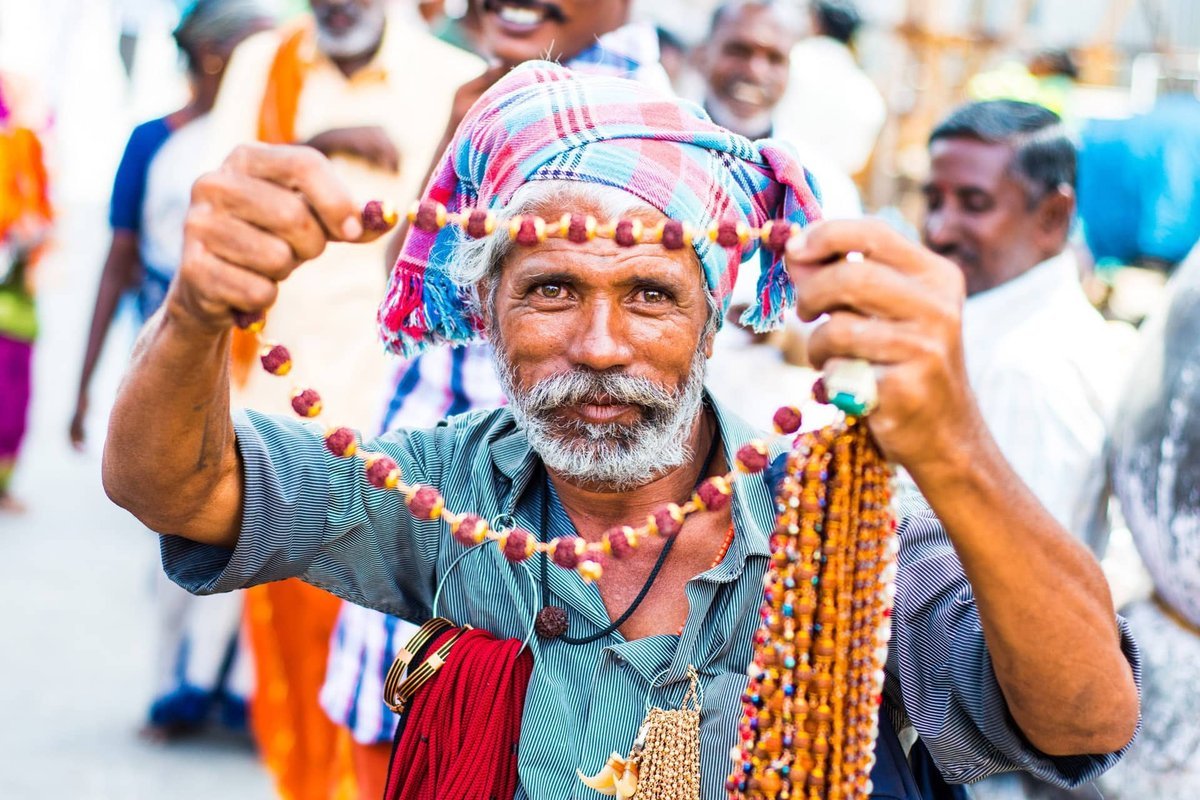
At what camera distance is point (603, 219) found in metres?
2.47

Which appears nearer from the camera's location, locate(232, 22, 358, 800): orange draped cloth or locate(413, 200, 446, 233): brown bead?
locate(413, 200, 446, 233): brown bead

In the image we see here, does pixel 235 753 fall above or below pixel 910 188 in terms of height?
below

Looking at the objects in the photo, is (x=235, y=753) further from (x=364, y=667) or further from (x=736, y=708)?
(x=736, y=708)

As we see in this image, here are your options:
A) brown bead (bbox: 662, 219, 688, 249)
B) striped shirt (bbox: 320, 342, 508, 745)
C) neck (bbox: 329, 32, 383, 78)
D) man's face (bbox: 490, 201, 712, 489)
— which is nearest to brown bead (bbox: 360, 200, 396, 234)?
brown bead (bbox: 662, 219, 688, 249)

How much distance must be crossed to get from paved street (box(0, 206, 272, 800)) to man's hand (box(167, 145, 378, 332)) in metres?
3.91

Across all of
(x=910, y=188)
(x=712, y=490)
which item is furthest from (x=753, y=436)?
(x=910, y=188)

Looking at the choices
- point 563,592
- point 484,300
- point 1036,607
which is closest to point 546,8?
point 484,300

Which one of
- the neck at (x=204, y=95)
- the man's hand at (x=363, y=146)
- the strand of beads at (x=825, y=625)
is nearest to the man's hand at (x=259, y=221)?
the strand of beads at (x=825, y=625)

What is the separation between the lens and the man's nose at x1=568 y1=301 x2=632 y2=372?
2449mm

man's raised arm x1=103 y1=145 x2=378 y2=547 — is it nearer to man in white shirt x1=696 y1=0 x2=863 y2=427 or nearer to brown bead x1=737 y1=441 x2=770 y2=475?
brown bead x1=737 y1=441 x2=770 y2=475

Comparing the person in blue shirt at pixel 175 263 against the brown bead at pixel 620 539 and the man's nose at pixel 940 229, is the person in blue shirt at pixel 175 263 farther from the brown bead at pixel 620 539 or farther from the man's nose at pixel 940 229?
the brown bead at pixel 620 539

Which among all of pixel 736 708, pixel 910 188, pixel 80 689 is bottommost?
pixel 80 689

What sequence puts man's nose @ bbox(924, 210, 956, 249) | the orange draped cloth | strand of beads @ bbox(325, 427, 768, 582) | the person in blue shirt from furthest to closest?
the person in blue shirt < man's nose @ bbox(924, 210, 956, 249) < the orange draped cloth < strand of beads @ bbox(325, 427, 768, 582)

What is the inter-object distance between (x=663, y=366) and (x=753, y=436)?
28 centimetres
